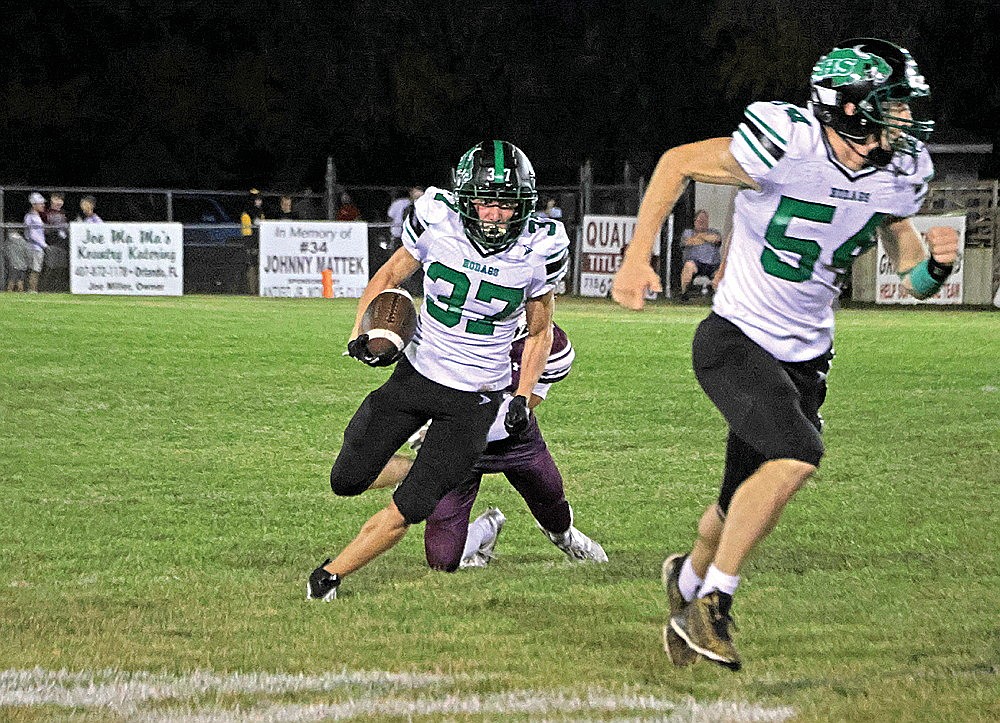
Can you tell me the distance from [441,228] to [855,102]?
5.63 ft

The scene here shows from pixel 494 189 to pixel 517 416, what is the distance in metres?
0.89

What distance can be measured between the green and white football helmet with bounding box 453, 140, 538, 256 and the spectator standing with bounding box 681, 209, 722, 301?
17.9 meters

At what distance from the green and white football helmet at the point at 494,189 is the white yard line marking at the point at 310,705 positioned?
1.80 metres

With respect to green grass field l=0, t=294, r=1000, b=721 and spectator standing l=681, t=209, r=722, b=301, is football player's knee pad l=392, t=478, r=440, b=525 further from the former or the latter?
spectator standing l=681, t=209, r=722, b=301

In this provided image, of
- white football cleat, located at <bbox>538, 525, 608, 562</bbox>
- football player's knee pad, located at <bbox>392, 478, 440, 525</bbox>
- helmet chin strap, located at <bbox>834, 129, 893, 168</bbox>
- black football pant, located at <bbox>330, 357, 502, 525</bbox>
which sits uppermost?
helmet chin strap, located at <bbox>834, 129, 893, 168</bbox>

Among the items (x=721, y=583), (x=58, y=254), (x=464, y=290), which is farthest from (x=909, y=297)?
(x=721, y=583)

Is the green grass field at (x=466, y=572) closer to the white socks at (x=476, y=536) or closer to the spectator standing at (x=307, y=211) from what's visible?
the white socks at (x=476, y=536)

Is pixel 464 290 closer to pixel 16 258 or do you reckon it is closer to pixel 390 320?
pixel 390 320

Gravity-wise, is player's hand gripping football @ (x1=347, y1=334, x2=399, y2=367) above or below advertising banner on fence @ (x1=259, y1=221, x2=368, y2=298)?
above

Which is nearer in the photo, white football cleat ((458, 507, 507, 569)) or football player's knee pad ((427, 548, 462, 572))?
football player's knee pad ((427, 548, 462, 572))

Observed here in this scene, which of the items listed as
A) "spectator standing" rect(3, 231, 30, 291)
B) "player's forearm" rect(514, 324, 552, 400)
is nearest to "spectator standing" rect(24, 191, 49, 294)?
"spectator standing" rect(3, 231, 30, 291)

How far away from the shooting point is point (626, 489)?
8.92 meters

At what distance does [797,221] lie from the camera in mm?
5141

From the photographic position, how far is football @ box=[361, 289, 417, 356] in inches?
237
